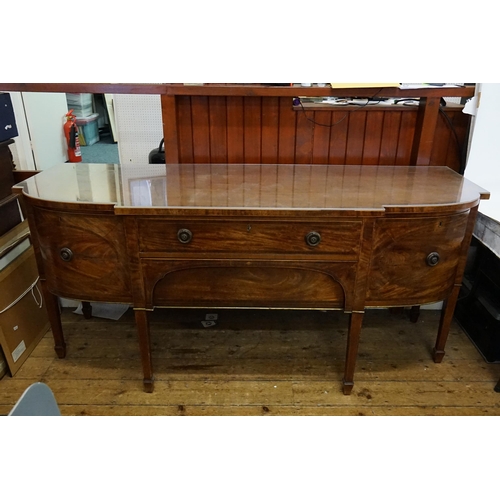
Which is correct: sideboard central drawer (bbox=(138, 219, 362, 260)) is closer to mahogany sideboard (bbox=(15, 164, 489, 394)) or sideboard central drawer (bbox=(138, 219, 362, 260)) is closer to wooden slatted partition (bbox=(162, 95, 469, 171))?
mahogany sideboard (bbox=(15, 164, 489, 394))

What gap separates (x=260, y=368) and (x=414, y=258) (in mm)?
775

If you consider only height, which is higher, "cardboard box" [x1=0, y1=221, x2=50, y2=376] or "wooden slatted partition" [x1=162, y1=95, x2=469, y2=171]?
"wooden slatted partition" [x1=162, y1=95, x2=469, y2=171]

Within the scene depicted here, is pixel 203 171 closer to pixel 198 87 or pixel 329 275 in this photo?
pixel 198 87

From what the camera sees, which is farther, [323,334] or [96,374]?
[323,334]

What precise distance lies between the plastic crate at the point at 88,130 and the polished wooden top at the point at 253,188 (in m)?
2.93

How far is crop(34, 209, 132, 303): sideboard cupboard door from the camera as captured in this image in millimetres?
1500

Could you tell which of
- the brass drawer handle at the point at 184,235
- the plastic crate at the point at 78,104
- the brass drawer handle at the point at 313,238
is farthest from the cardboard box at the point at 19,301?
the plastic crate at the point at 78,104

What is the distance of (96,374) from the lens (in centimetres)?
181

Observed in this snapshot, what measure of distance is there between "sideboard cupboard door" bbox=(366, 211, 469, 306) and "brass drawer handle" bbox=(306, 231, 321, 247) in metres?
0.20

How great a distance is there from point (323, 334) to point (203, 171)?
945mm

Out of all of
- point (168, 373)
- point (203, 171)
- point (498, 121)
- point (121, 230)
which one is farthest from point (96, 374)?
point (498, 121)

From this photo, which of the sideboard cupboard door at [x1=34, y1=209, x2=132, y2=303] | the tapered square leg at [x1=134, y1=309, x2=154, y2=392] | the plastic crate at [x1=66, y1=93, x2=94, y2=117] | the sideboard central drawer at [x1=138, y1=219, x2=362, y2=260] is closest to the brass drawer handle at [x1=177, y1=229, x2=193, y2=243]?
the sideboard central drawer at [x1=138, y1=219, x2=362, y2=260]

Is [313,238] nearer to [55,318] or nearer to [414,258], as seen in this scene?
[414,258]

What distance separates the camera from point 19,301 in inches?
71.7
